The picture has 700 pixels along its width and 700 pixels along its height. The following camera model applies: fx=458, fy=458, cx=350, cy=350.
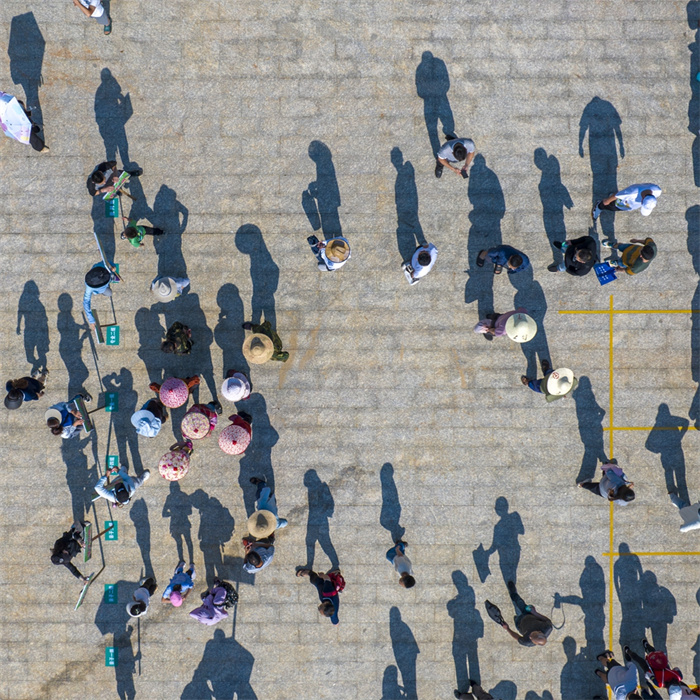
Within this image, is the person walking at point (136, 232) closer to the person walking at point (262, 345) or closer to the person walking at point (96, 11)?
the person walking at point (262, 345)

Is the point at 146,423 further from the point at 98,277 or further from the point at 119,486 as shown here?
the point at 98,277

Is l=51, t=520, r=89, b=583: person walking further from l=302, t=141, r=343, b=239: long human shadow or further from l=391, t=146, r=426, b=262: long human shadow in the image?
l=391, t=146, r=426, b=262: long human shadow

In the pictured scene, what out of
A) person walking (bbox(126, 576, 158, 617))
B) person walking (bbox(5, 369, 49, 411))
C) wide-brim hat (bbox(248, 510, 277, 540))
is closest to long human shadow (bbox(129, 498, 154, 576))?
person walking (bbox(126, 576, 158, 617))

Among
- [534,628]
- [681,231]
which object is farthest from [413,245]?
[534,628]

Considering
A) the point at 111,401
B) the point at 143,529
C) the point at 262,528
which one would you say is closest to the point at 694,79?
the point at 262,528

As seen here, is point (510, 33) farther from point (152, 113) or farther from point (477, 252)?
point (152, 113)

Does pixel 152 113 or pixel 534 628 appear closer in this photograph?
pixel 534 628
